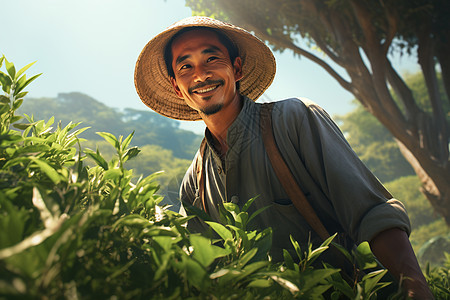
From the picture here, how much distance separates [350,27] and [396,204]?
5.70m

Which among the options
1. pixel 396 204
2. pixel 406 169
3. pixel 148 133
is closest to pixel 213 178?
pixel 396 204

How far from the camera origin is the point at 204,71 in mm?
1653

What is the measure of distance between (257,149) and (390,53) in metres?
6.16

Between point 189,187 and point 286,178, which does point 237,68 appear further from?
point 286,178

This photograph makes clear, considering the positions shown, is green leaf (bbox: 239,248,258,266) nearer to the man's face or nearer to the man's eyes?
the man's face

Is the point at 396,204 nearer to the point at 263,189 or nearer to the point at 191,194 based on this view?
the point at 263,189

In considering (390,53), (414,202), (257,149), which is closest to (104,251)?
(257,149)

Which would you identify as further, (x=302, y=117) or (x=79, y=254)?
(x=302, y=117)

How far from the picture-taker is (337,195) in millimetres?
1135

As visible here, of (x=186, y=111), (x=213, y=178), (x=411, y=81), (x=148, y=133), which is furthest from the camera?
(x=148, y=133)

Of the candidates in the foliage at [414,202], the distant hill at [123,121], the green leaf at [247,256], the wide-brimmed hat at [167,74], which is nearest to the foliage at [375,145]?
the foliage at [414,202]

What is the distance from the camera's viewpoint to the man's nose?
164 cm

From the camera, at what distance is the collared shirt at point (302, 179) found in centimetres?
107

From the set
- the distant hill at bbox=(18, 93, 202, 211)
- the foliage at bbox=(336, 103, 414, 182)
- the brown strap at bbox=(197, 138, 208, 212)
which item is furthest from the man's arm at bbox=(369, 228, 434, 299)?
the distant hill at bbox=(18, 93, 202, 211)
